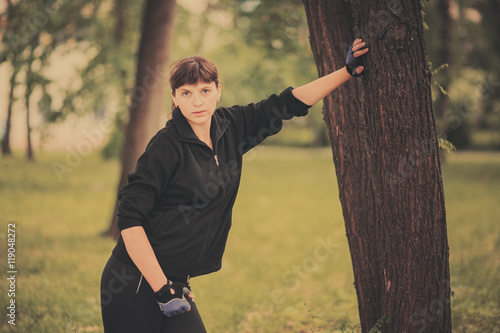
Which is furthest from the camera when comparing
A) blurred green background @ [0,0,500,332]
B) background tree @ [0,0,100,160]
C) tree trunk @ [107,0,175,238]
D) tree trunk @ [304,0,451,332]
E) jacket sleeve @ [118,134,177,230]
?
background tree @ [0,0,100,160]

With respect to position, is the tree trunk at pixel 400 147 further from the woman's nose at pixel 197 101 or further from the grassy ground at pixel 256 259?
the grassy ground at pixel 256 259

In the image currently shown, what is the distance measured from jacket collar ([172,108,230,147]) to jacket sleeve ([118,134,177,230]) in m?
0.12

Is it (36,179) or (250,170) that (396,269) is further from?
(250,170)

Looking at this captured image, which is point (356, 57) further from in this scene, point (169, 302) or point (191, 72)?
point (169, 302)

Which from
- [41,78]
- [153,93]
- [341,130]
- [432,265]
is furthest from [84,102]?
[432,265]

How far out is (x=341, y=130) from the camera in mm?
3215

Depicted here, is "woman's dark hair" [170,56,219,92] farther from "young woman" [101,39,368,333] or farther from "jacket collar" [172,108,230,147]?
"jacket collar" [172,108,230,147]

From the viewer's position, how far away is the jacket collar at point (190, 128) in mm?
2290

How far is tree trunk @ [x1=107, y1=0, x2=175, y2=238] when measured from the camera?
285 inches

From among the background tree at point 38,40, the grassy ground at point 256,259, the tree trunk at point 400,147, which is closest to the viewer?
the tree trunk at point 400,147

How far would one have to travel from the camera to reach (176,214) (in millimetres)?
2268

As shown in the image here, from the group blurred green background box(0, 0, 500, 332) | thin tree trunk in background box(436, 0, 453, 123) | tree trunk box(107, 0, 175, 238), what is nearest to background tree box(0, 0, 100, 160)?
blurred green background box(0, 0, 500, 332)

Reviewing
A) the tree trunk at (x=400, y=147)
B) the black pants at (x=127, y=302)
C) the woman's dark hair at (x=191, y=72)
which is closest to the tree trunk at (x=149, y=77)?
the tree trunk at (x=400, y=147)

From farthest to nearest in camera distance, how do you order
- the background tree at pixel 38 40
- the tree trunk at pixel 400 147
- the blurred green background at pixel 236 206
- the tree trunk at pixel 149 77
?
the background tree at pixel 38 40 → the tree trunk at pixel 149 77 → the blurred green background at pixel 236 206 → the tree trunk at pixel 400 147
